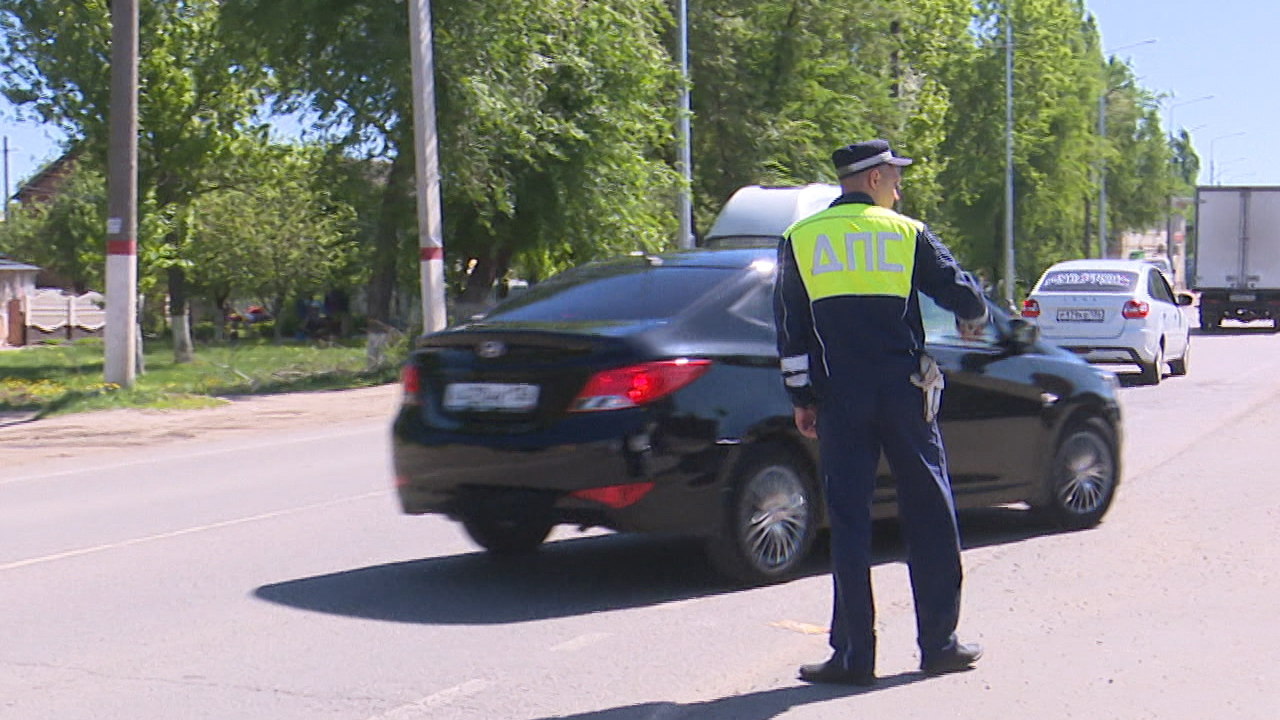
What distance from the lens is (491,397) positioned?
295 inches

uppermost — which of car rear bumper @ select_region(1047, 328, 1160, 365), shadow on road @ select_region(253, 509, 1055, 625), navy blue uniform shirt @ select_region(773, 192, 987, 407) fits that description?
navy blue uniform shirt @ select_region(773, 192, 987, 407)

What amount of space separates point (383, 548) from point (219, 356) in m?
28.4

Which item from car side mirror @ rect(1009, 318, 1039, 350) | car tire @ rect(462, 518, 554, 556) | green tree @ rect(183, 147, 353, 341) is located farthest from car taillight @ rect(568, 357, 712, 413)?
green tree @ rect(183, 147, 353, 341)

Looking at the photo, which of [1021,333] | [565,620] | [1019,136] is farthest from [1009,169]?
[565,620]

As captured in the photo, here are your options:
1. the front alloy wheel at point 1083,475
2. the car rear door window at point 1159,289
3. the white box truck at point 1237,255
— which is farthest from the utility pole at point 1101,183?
the front alloy wheel at point 1083,475

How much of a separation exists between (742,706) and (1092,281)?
56.3 feet

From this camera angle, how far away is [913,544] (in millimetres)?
5918

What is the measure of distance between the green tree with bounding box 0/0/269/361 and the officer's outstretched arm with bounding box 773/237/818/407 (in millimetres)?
23922

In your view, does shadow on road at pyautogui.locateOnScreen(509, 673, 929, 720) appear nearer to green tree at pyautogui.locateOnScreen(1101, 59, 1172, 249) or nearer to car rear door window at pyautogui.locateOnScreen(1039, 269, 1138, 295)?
car rear door window at pyautogui.locateOnScreen(1039, 269, 1138, 295)

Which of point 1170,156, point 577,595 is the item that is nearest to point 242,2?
point 577,595

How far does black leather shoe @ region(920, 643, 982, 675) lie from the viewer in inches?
233

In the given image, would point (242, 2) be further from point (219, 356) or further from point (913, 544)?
point (913, 544)

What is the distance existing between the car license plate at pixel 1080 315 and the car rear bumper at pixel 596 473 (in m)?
14.8

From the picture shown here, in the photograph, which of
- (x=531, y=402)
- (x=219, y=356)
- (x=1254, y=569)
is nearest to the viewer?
(x=531, y=402)
